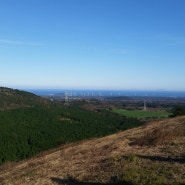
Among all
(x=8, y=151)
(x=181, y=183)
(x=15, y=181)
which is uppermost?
(x=181, y=183)

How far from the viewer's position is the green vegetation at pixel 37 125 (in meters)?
86.1

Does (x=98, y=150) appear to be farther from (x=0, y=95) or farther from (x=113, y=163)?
(x=0, y=95)

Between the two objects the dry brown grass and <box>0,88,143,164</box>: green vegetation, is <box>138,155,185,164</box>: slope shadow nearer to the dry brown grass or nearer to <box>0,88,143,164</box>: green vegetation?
the dry brown grass

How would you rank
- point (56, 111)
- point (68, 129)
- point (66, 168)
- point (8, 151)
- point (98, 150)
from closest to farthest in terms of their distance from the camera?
1. point (66, 168)
2. point (98, 150)
3. point (8, 151)
4. point (68, 129)
5. point (56, 111)

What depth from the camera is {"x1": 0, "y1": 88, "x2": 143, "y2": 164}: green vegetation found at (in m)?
86.1

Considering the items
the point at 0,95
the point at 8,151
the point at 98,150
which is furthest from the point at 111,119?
the point at 98,150

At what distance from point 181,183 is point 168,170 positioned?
5.00 feet

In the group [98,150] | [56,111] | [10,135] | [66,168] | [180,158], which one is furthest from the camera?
[56,111]

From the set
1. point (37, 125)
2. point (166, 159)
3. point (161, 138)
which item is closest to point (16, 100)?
point (37, 125)

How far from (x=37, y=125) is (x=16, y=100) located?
3512 cm

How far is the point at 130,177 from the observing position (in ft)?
36.4

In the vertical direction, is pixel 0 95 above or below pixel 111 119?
above

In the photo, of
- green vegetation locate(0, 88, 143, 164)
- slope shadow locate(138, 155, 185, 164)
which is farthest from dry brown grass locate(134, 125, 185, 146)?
green vegetation locate(0, 88, 143, 164)

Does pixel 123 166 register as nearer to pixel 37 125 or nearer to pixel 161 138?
pixel 161 138
